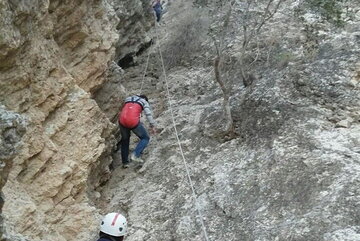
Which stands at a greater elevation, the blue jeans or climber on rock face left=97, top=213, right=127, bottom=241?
climber on rock face left=97, top=213, right=127, bottom=241

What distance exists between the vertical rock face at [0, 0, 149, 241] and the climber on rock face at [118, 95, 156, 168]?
29cm

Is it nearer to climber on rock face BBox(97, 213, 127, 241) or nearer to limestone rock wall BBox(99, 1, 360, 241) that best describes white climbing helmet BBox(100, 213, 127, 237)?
climber on rock face BBox(97, 213, 127, 241)

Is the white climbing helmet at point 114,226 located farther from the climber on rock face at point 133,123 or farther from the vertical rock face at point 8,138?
the climber on rock face at point 133,123

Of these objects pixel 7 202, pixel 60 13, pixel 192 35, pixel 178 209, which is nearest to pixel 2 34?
pixel 7 202

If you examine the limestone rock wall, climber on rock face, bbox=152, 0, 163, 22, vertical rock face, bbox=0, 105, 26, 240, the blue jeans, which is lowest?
the limestone rock wall

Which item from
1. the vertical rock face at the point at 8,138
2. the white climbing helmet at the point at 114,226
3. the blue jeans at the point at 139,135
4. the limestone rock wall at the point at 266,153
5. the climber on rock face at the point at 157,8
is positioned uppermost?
the vertical rock face at the point at 8,138

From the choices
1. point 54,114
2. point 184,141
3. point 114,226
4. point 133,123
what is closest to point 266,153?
point 184,141

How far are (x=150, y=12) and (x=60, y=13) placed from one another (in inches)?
339

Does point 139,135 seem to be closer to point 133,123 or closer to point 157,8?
point 133,123

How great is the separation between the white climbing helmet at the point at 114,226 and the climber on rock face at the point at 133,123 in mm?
4175

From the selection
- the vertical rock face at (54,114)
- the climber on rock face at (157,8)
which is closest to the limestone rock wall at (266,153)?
the vertical rock face at (54,114)

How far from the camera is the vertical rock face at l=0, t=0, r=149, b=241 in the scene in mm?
7027

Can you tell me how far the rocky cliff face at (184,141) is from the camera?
7238 millimetres

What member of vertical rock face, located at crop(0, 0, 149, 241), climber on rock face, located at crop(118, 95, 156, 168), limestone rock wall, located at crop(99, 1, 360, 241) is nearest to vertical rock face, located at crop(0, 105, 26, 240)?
vertical rock face, located at crop(0, 0, 149, 241)
